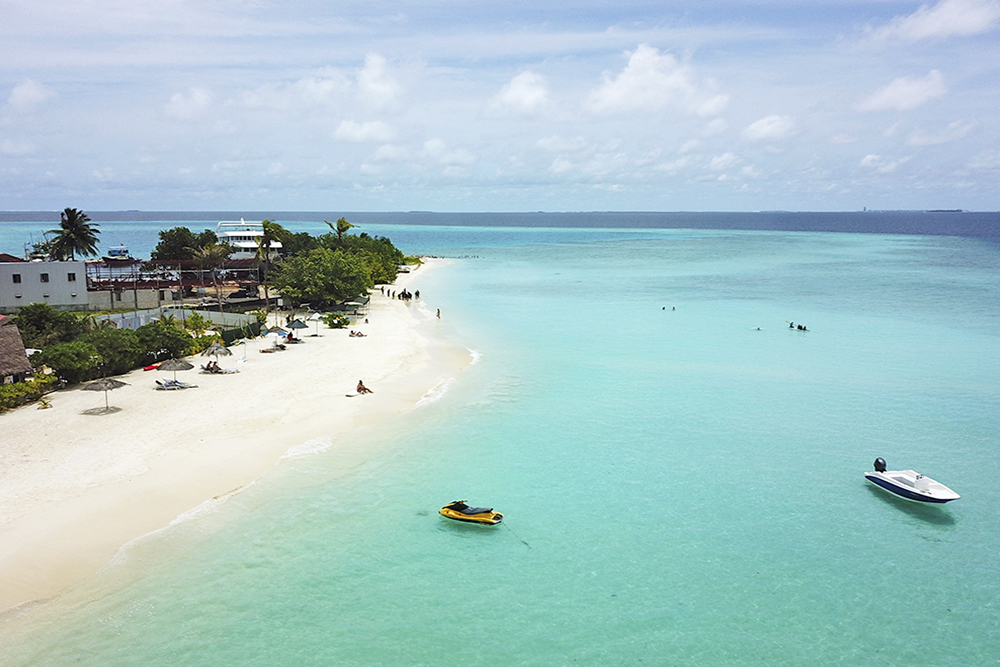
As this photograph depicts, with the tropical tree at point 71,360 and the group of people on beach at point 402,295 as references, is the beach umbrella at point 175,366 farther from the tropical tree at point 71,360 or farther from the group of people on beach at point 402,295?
the group of people on beach at point 402,295

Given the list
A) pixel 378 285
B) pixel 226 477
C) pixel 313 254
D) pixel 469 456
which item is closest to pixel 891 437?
pixel 469 456

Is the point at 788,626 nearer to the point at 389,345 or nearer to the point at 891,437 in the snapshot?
the point at 891,437

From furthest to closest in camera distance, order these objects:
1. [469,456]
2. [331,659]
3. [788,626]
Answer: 1. [469,456]
2. [788,626]
3. [331,659]

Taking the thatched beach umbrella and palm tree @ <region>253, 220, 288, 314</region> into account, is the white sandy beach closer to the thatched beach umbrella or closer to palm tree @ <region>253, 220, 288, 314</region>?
the thatched beach umbrella

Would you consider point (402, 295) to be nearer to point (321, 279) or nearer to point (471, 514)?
point (321, 279)

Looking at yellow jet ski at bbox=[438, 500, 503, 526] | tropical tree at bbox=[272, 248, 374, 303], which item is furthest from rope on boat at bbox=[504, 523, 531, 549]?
tropical tree at bbox=[272, 248, 374, 303]

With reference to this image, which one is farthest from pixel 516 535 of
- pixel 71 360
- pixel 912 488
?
pixel 71 360
